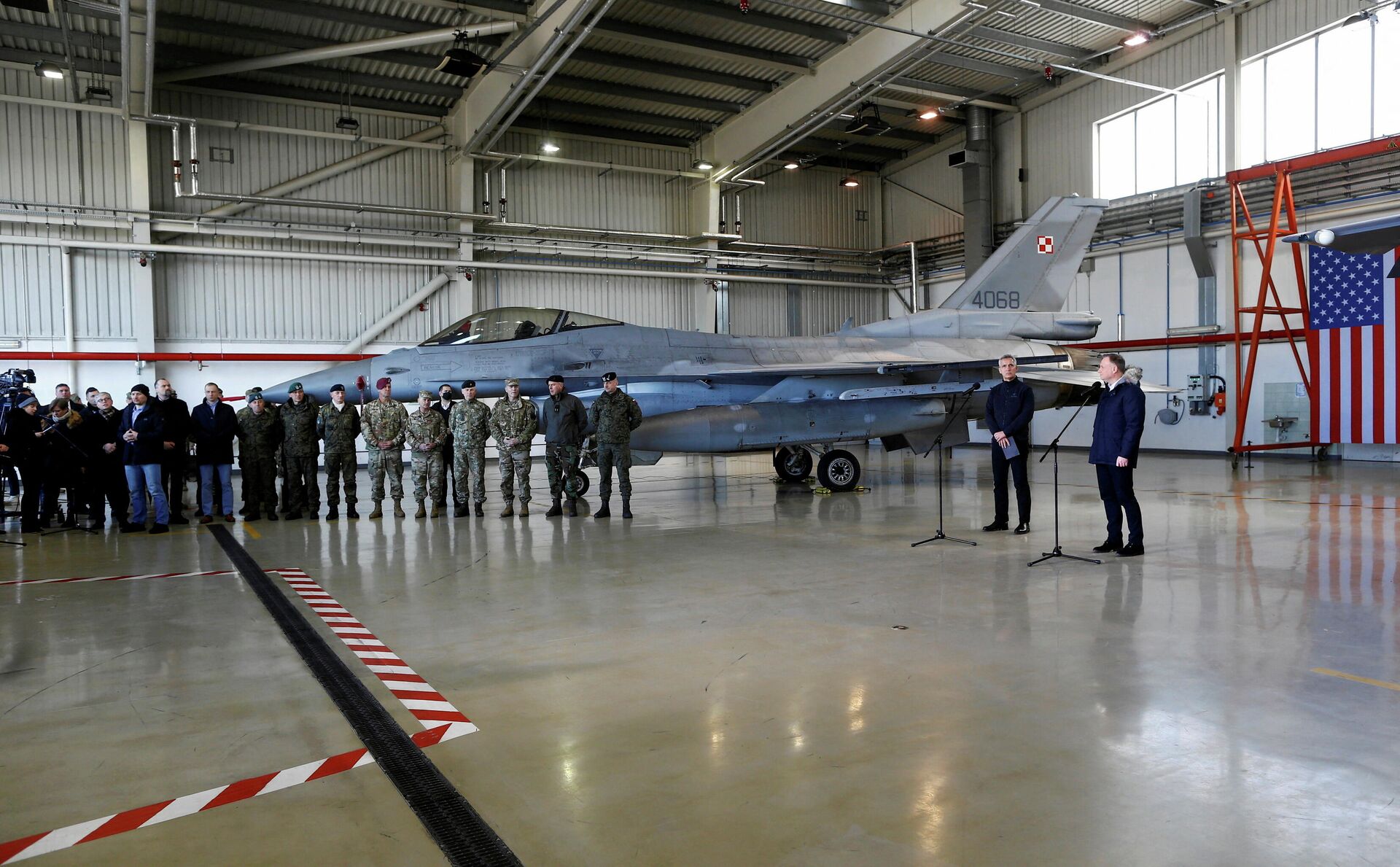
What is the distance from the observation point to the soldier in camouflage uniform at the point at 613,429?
9430mm

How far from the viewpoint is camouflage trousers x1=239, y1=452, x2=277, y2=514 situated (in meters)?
9.68

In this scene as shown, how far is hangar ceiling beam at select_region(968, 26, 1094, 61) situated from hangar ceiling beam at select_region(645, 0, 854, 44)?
8.04 feet

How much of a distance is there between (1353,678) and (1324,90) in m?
15.9

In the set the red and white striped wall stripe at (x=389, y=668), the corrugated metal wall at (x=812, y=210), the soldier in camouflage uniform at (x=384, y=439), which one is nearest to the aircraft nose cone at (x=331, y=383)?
the soldier in camouflage uniform at (x=384, y=439)

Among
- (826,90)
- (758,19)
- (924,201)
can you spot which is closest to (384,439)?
(758,19)

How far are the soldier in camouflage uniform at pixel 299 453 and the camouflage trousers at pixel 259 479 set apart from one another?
0.14 m

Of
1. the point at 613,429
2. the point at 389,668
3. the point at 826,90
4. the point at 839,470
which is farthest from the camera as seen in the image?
the point at 826,90

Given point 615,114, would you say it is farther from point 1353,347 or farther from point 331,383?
point 1353,347

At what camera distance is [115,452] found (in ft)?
30.6

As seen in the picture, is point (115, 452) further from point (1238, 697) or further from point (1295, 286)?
point (1295, 286)

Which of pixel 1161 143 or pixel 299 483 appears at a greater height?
pixel 1161 143

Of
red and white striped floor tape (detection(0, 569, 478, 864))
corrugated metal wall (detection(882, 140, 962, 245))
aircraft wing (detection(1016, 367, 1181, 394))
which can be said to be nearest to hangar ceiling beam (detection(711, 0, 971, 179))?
aircraft wing (detection(1016, 367, 1181, 394))

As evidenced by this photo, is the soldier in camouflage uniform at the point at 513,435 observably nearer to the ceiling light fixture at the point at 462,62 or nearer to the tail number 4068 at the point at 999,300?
the ceiling light fixture at the point at 462,62

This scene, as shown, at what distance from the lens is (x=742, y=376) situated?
36.7 ft
